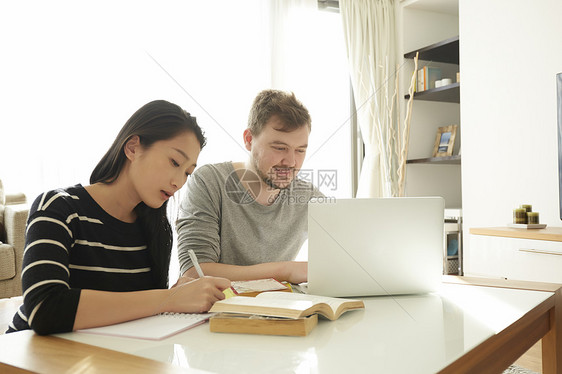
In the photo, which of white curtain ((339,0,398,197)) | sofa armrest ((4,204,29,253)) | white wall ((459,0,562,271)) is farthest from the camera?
white curtain ((339,0,398,197))

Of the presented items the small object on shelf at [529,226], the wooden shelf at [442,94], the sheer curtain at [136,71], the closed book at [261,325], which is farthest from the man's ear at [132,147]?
the wooden shelf at [442,94]

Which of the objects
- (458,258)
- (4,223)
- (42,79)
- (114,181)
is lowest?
(458,258)

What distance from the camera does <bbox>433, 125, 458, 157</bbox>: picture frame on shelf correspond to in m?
3.77

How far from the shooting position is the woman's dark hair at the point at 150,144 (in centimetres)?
111

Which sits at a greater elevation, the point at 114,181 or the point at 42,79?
the point at 42,79

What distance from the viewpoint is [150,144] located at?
1107 mm

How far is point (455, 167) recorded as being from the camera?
411cm

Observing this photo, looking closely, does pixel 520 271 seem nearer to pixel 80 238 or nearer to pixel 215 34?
pixel 80 238

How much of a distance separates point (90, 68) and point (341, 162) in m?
2.13

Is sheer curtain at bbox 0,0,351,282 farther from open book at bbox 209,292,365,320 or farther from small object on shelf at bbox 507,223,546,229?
open book at bbox 209,292,365,320

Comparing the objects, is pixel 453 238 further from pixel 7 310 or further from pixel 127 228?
pixel 7 310

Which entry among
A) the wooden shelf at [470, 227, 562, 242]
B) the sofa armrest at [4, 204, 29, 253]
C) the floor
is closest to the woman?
the wooden shelf at [470, 227, 562, 242]

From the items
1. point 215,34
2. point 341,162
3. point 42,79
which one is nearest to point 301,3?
point 215,34

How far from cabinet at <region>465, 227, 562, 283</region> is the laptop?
4.49 feet
